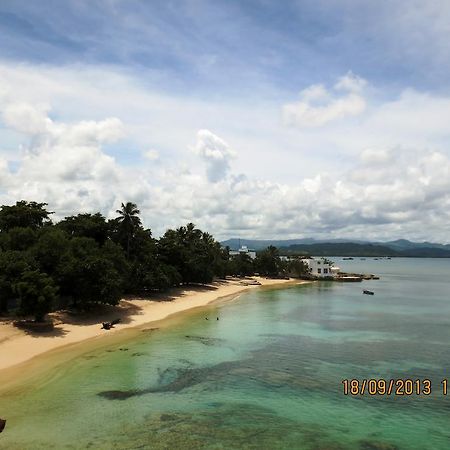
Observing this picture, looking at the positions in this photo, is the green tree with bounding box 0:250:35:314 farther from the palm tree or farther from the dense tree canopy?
the palm tree

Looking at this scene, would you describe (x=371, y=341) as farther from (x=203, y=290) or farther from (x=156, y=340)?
(x=203, y=290)

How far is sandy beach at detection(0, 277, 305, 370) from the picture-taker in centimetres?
3834

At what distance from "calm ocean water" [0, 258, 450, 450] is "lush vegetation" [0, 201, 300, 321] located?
338 inches

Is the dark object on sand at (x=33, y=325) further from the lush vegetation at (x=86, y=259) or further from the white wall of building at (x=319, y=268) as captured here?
the white wall of building at (x=319, y=268)

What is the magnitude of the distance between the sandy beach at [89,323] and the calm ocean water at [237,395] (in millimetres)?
4143

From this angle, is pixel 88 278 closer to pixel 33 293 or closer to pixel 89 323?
pixel 89 323

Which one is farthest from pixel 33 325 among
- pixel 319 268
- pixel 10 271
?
pixel 319 268

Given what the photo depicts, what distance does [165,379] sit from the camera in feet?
109

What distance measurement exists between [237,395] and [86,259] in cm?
2935

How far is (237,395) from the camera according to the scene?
29938 mm

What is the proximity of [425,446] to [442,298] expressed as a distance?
86422 mm

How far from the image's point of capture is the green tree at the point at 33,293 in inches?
1650

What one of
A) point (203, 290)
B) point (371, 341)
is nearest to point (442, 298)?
point (203, 290)

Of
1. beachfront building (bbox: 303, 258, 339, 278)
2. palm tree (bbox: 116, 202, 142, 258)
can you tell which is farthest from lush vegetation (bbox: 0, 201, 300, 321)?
beachfront building (bbox: 303, 258, 339, 278)
